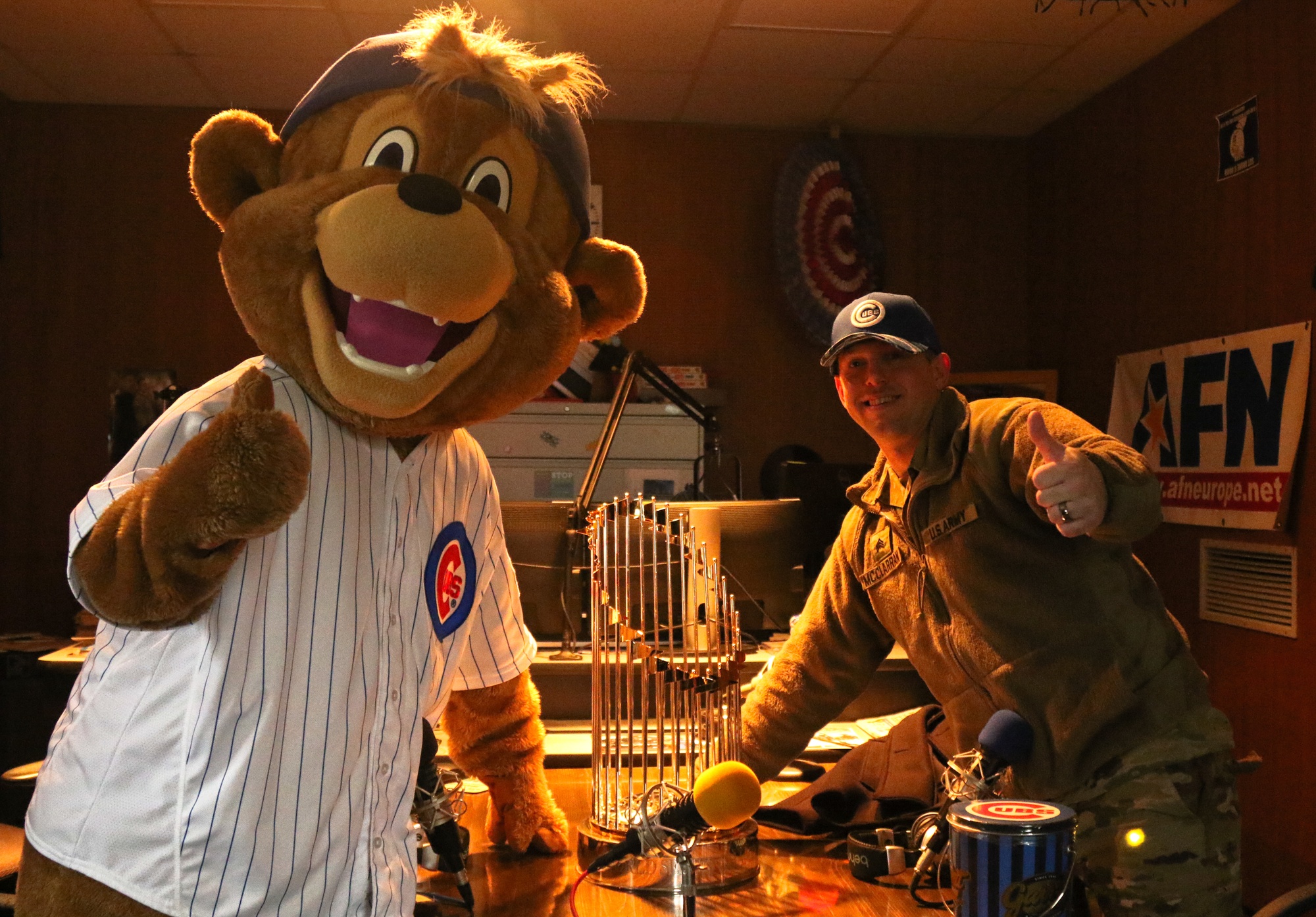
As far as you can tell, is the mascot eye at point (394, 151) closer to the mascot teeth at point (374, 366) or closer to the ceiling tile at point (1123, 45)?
the mascot teeth at point (374, 366)

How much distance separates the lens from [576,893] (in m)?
1.30

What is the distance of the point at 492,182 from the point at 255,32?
2.84 metres

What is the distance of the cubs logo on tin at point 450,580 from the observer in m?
1.23

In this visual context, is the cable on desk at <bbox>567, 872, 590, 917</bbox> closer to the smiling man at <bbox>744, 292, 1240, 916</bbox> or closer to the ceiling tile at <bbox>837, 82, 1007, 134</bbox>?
the smiling man at <bbox>744, 292, 1240, 916</bbox>

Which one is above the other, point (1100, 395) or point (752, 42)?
point (752, 42)

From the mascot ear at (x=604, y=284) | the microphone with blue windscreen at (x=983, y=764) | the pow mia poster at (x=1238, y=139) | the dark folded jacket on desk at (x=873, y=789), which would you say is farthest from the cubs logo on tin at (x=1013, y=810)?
the pow mia poster at (x=1238, y=139)

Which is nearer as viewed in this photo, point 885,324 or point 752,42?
point 885,324

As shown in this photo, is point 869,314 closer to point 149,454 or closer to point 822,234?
point 149,454

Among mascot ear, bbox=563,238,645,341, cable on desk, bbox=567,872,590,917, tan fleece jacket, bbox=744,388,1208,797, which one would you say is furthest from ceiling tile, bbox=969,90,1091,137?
cable on desk, bbox=567,872,590,917

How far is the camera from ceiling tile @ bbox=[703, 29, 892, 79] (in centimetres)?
354

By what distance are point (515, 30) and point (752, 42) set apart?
2.63 feet

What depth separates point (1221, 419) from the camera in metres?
3.35

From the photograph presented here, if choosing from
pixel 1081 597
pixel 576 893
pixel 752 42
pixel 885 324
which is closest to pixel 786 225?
pixel 752 42

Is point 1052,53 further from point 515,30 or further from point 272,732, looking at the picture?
point 272,732
